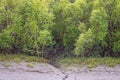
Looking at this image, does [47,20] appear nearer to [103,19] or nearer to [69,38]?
[69,38]

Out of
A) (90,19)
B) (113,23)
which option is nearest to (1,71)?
(90,19)

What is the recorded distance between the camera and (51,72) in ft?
42.9

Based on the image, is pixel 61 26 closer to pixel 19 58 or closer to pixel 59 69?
pixel 59 69

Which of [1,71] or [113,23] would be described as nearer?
[1,71]

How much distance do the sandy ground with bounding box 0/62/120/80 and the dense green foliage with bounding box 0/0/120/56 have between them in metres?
1.10

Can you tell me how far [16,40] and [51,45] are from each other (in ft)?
5.79

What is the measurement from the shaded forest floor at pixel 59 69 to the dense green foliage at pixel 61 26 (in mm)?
530

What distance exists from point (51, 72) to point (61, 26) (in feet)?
9.54

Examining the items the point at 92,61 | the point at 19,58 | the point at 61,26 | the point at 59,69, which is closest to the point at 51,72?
the point at 59,69

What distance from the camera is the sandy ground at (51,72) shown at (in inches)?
496

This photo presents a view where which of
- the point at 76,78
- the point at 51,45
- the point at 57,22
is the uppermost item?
the point at 57,22

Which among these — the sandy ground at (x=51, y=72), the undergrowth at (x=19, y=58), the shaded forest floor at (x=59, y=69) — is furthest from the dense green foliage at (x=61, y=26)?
the sandy ground at (x=51, y=72)

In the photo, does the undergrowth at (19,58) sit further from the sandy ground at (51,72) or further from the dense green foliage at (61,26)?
the sandy ground at (51,72)

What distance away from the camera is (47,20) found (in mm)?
14500
